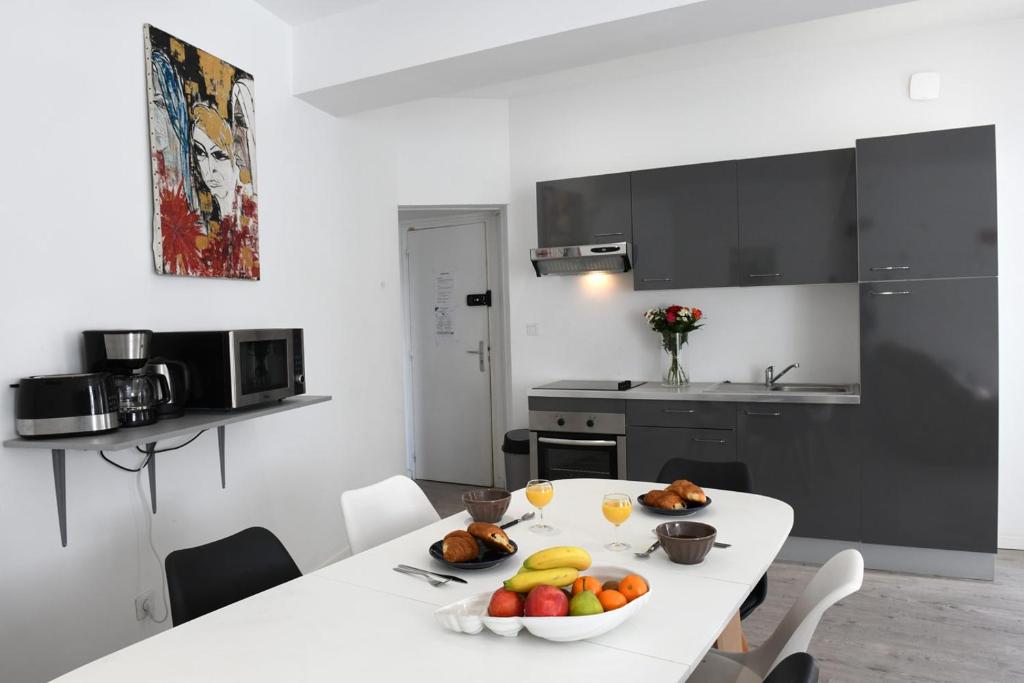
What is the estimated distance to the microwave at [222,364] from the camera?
2498 mm

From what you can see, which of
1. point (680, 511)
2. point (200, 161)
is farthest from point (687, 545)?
point (200, 161)

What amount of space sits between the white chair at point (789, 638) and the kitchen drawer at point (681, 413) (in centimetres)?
217

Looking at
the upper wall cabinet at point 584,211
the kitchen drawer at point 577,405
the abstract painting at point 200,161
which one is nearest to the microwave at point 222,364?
the abstract painting at point 200,161

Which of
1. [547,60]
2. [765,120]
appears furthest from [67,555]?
[765,120]

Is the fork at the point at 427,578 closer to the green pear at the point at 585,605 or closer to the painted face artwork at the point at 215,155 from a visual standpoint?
the green pear at the point at 585,605

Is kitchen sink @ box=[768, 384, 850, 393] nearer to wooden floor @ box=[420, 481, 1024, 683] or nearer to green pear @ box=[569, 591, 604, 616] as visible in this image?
wooden floor @ box=[420, 481, 1024, 683]

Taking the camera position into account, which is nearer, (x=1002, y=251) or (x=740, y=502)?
(x=740, y=502)

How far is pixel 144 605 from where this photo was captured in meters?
2.62

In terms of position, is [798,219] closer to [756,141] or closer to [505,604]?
[756,141]

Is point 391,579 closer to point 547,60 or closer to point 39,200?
point 39,200

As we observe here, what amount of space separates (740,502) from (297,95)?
2920 mm

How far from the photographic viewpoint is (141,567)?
103 inches

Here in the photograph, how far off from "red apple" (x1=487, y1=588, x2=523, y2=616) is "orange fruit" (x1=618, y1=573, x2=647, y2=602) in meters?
0.20

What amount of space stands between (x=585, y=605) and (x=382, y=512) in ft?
3.81
